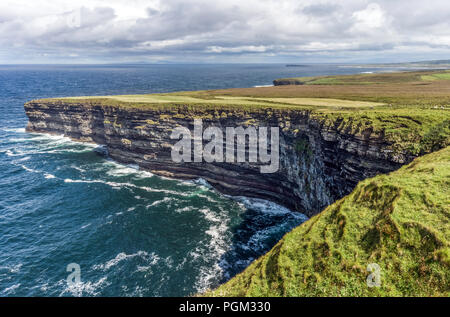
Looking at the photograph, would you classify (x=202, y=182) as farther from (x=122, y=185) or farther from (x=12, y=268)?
(x=12, y=268)

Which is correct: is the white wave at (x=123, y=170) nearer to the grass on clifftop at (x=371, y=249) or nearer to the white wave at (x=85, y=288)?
the white wave at (x=85, y=288)

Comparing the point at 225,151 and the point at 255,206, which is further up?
the point at 225,151

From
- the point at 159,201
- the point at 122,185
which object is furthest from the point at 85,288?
the point at 122,185

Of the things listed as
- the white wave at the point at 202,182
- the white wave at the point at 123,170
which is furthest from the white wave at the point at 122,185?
the white wave at the point at 202,182

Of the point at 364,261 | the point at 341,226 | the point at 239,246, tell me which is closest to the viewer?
the point at 364,261
